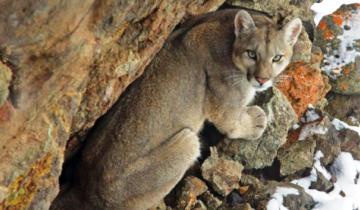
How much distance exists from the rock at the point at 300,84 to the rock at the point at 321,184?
1.11 m

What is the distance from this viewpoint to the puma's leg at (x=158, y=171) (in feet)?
27.0

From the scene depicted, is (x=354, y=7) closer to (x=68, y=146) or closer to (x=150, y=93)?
(x=150, y=93)

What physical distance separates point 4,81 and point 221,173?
467 cm

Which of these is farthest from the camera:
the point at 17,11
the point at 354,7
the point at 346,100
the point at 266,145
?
the point at 354,7

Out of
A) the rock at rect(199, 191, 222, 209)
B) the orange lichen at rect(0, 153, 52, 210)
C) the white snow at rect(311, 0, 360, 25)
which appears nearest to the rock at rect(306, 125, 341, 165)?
the rock at rect(199, 191, 222, 209)

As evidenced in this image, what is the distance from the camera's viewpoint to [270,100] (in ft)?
32.9

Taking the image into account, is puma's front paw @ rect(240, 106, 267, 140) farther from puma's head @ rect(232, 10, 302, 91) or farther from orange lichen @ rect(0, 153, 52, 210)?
orange lichen @ rect(0, 153, 52, 210)

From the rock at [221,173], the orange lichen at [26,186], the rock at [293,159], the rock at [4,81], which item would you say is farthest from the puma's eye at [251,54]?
the rock at [4,81]

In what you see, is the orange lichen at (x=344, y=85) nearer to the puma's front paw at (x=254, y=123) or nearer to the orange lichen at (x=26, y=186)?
the puma's front paw at (x=254, y=123)

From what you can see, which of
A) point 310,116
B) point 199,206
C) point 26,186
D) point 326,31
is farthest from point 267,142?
point 26,186

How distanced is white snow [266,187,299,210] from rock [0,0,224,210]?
3.63 m

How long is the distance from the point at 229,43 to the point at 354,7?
14.5 ft

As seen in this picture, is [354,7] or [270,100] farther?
[354,7]

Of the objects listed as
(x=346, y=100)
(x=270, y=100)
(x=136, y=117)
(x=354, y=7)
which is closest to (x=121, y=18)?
(x=136, y=117)
